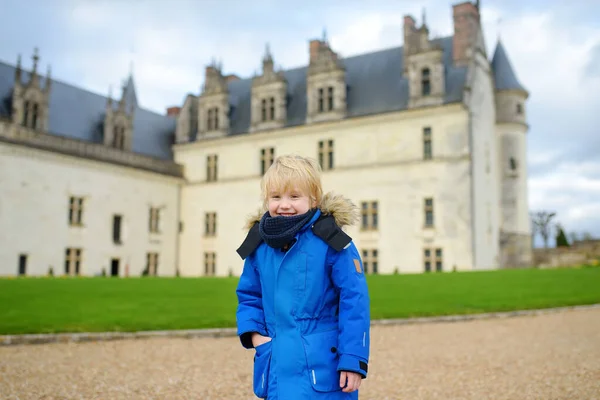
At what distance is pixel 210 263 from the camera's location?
97.5 feet

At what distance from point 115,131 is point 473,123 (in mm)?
17075

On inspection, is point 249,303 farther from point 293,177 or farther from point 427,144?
point 427,144

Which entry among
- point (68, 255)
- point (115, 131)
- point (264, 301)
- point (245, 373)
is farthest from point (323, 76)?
point (264, 301)

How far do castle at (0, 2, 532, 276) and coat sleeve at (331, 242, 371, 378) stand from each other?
21701 mm

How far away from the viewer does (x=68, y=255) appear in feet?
81.7

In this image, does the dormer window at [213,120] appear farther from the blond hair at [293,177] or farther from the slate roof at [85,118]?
the blond hair at [293,177]

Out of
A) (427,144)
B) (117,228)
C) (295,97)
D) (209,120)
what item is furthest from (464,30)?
(117,228)

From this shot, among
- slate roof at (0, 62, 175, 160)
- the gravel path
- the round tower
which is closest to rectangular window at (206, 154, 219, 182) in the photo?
slate roof at (0, 62, 175, 160)

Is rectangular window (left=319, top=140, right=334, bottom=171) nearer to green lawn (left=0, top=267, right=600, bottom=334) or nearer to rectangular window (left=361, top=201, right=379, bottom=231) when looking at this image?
rectangular window (left=361, top=201, right=379, bottom=231)

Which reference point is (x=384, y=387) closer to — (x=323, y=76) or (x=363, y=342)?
(x=363, y=342)

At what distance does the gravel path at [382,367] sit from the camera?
524 centimetres

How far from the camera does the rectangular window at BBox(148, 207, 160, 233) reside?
95.6 ft

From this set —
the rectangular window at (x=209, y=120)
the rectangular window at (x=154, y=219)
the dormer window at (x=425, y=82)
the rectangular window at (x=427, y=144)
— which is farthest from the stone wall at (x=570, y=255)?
the rectangular window at (x=154, y=219)

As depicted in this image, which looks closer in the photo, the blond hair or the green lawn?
the blond hair
